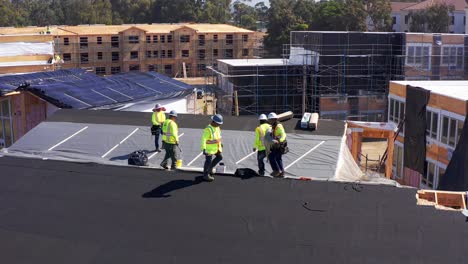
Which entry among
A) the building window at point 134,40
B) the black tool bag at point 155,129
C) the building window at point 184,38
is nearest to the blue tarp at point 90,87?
the black tool bag at point 155,129

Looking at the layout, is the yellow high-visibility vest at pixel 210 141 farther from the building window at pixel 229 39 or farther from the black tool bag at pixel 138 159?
the building window at pixel 229 39

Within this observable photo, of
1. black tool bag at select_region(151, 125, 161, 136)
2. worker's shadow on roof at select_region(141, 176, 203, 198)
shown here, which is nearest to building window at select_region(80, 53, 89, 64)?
black tool bag at select_region(151, 125, 161, 136)

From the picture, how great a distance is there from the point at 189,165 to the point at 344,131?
380cm

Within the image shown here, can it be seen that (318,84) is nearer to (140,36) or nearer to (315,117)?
(315,117)

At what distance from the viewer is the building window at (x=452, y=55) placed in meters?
33.3

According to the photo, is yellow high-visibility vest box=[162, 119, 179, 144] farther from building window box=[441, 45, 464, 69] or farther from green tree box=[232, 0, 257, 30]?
green tree box=[232, 0, 257, 30]

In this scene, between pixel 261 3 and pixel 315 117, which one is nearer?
pixel 315 117

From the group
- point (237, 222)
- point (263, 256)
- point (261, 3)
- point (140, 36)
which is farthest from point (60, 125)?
point (261, 3)

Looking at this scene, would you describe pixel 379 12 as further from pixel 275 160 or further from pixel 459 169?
pixel 275 160

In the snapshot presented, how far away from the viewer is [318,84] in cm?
3272

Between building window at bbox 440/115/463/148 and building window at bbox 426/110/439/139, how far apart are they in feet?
1.47

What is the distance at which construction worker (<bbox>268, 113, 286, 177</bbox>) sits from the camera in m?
11.1

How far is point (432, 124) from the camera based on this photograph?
65.7ft

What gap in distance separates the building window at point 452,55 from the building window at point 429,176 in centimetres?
1469
